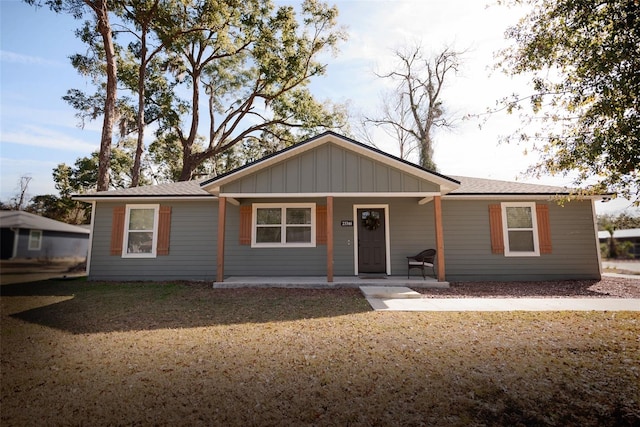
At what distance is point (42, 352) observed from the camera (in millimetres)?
3775

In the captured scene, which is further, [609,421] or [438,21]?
[438,21]

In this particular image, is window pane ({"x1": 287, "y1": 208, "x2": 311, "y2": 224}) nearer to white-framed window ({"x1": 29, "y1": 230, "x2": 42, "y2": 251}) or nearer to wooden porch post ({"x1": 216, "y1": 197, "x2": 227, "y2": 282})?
wooden porch post ({"x1": 216, "y1": 197, "x2": 227, "y2": 282})

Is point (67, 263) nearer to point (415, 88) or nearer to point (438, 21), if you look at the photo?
point (438, 21)

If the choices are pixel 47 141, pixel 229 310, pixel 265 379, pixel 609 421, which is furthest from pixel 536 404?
pixel 229 310

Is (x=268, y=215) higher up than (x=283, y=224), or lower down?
higher up

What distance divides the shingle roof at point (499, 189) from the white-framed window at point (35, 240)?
9.15 metres

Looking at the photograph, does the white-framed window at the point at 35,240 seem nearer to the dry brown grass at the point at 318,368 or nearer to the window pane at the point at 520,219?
the dry brown grass at the point at 318,368

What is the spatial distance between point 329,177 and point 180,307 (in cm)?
446

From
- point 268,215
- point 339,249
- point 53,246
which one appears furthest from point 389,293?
point 53,246

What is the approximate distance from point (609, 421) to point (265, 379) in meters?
2.81

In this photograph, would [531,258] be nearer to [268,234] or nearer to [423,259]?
[423,259]

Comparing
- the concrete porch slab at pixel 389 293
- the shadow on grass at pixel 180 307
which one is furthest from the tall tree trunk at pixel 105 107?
the concrete porch slab at pixel 389 293

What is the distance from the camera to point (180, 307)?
5.98 m

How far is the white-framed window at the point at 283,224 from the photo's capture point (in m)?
9.45
